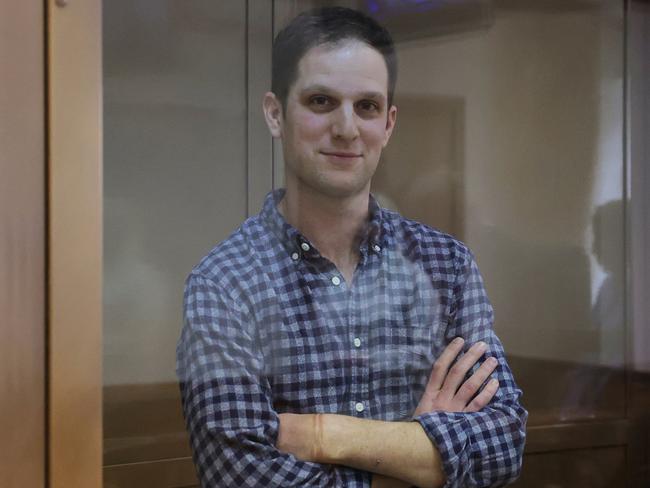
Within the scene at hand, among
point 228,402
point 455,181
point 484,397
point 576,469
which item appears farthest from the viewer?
point 576,469

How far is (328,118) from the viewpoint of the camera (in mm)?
1026

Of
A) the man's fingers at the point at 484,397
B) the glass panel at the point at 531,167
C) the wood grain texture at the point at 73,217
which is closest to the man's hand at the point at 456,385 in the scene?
the man's fingers at the point at 484,397

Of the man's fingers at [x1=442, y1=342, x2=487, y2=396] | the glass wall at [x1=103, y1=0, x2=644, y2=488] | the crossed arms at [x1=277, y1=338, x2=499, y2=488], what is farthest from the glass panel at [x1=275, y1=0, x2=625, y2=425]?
the crossed arms at [x1=277, y1=338, x2=499, y2=488]

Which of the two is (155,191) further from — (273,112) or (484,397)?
(484,397)

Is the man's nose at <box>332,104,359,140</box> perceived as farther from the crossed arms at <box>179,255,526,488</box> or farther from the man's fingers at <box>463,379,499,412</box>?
the man's fingers at <box>463,379,499,412</box>

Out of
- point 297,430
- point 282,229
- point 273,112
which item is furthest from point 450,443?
point 273,112

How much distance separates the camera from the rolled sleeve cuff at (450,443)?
3.39ft

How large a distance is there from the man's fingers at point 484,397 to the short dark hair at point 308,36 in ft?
1.19

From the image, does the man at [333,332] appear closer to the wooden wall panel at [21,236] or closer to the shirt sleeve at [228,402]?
the shirt sleeve at [228,402]

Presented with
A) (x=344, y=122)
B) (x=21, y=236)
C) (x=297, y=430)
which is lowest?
(x=297, y=430)

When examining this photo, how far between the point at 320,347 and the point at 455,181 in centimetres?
29

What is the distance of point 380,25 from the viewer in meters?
1.10

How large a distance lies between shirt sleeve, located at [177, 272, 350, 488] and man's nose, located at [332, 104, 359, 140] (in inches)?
7.7

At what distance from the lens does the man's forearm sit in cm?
101
